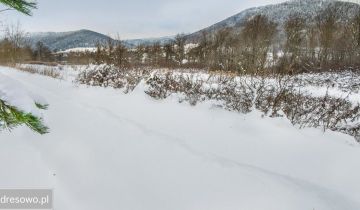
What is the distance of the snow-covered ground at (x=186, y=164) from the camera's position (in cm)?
328

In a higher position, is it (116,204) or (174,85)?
(174,85)

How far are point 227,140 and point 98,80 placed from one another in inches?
313

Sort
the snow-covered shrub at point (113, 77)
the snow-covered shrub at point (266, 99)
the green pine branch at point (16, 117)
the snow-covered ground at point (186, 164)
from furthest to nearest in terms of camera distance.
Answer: the snow-covered shrub at point (113, 77), the snow-covered shrub at point (266, 99), the snow-covered ground at point (186, 164), the green pine branch at point (16, 117)

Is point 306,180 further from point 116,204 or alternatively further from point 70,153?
point 70,153

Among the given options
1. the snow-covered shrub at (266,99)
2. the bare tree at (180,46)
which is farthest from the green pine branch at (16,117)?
the bare tree at (180,46)

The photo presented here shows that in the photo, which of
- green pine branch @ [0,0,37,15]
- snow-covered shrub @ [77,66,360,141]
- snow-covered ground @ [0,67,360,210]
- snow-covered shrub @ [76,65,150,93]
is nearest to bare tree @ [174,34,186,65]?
snow-covered shrub @ [76,65,150,93]

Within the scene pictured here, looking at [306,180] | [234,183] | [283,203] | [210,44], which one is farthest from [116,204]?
[210,44]

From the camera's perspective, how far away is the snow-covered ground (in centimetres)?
328

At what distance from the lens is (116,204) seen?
325 cm

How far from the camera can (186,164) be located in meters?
4.09

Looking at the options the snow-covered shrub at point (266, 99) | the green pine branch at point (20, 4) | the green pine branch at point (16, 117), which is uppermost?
the green pine branch at point (20, 4)

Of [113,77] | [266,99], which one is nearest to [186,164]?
[266,99]

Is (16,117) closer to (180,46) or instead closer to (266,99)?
(266,99)

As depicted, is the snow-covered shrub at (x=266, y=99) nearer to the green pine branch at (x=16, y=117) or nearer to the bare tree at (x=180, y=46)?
the green pine branch at (x=16, y=117)
